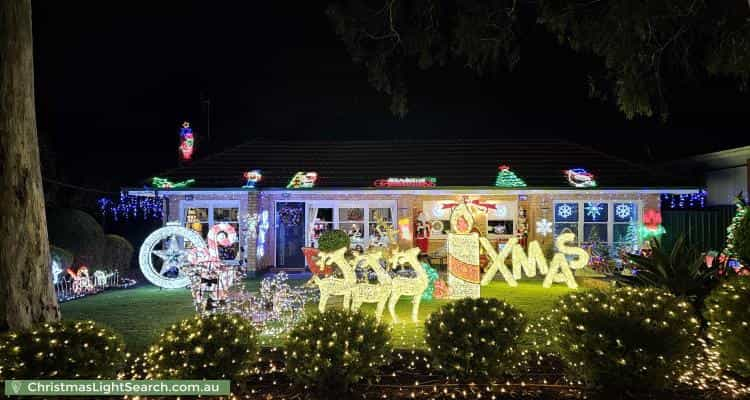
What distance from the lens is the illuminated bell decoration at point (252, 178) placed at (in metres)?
13.9

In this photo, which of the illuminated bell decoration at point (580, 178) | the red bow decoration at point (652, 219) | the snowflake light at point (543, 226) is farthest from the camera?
the snowflake light at point (543, 226)

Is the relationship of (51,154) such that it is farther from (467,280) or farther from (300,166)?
(467,280)

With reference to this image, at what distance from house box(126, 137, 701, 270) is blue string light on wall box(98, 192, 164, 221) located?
92cm

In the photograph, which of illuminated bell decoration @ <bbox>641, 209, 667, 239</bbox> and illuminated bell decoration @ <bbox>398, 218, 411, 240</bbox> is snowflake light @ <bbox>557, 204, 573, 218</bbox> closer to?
illuminated bell decoration @ <bbox>641, 209, 667, 239</bbox>

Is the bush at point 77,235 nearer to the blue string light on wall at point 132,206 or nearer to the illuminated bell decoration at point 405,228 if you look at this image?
the blue string light on wall at point 132,206

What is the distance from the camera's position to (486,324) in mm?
4699

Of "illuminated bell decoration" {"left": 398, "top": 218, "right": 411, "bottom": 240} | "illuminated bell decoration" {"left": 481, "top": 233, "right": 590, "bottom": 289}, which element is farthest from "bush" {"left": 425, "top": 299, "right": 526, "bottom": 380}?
"illuminated bell decoration" {"left": 398, "top": 218, "right": 411, "bottom": 240}

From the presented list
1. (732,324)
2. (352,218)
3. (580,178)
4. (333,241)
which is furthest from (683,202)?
(732,324)

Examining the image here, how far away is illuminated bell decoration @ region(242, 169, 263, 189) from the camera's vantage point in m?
13.9

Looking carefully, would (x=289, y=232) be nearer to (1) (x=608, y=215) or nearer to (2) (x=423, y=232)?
(2) (x=423, y=232)

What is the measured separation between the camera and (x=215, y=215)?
14.9 meters

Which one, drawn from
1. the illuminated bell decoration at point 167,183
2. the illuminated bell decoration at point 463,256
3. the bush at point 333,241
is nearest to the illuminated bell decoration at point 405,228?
the bush at point 333,241

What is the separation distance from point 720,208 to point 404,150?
10558 mm

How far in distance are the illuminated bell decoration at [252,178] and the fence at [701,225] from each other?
13509 mm
